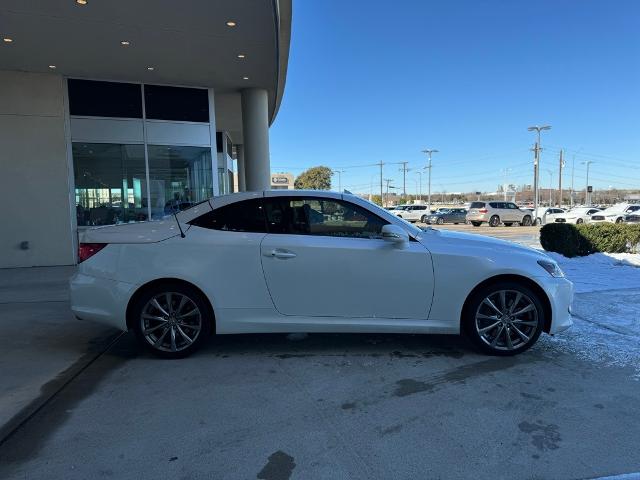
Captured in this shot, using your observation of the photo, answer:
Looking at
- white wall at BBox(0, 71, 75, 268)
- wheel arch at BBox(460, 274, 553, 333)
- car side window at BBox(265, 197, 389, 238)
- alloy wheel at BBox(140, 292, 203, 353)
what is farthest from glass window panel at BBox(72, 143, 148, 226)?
wheel arch at BBox(460, 274, 553, 333)

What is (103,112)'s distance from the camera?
1110 cm

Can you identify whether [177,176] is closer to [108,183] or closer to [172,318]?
[108,183]

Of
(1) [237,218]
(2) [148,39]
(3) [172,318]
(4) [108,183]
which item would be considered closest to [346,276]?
(1) [237,218]

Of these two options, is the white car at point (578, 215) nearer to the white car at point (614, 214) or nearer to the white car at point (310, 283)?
the white car at point (614, 214)

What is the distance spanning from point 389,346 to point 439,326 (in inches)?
24.9

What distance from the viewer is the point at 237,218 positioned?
4512 millimetres

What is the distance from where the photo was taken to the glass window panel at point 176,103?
11.6 m

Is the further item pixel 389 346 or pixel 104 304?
pixel 389 346

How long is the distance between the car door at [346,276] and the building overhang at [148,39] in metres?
4.62

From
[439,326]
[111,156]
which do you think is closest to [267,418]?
[439,326]

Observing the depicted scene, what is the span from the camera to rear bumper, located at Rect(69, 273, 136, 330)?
14.3ft

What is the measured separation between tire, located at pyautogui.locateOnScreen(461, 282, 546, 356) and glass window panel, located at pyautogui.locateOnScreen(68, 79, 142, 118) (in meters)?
9.94

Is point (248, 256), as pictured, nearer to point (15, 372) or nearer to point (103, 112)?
point (15, 372)

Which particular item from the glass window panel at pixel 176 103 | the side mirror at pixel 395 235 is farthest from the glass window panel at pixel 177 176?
the side mirror at pixel 395 235
